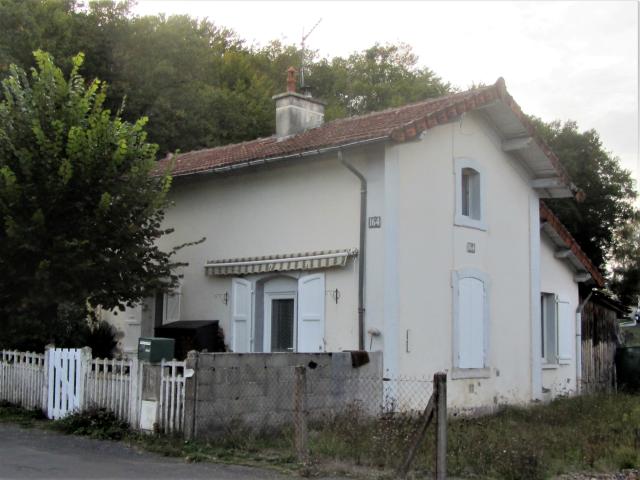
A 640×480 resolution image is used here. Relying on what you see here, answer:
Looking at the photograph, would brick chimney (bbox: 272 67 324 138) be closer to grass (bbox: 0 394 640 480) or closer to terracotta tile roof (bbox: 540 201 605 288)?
terracotta tile roof (bbox: 540 201 605 288)

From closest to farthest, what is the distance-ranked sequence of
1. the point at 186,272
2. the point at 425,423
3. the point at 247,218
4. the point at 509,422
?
the point at 425,423
the point at 509,422
the point at 247,218
the point at 186,272

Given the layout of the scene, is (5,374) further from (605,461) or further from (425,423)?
(605,461)

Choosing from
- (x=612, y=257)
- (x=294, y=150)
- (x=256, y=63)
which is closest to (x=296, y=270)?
(x=294, y=150)

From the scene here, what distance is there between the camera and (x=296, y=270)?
14.6 metres

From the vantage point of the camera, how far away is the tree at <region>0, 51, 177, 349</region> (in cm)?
1283

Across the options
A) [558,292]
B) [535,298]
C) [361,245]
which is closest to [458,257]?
[361,245]

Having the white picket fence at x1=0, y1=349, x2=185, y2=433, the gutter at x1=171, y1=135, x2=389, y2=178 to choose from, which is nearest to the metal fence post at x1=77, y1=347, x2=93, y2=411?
the white picket fence at x1=0, y1=349, x2=185, y2=433

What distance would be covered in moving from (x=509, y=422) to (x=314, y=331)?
3.74 metres

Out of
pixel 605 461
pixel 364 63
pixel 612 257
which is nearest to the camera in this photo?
pixel 605 461

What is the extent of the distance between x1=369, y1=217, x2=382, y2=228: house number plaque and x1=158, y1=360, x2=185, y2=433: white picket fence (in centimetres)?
462

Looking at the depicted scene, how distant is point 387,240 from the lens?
1331 centimetres

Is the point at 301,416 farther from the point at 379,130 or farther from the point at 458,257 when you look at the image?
the point at 458,257

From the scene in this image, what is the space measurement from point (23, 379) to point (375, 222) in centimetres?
646

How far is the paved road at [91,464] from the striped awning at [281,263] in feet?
17.0
